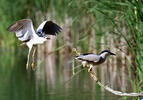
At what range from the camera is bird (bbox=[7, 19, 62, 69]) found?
4.04 meters

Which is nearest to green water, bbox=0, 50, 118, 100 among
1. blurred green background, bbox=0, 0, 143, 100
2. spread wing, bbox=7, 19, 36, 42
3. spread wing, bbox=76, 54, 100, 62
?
blurred green background, bbox=0, 0, 143, 100

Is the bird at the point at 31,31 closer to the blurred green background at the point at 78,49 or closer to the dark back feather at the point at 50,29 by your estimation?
the dark back feather at the point at 50,29

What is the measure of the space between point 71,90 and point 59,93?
366 mm

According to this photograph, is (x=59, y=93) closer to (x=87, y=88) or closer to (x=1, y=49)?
(x=87, y=88)

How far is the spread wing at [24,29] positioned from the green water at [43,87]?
292 centimetres

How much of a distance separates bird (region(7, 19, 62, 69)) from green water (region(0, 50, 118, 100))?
2.77m

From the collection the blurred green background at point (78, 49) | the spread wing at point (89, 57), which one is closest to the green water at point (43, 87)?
the blurred green background at point (78, 49)

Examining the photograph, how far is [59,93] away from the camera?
7.73 m

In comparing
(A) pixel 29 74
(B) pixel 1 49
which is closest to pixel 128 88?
(A) pixel 29 74

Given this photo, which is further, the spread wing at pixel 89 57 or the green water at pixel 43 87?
the green water at pixel 43 87

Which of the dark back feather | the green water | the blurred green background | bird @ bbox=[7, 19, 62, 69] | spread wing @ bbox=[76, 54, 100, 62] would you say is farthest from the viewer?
the green water

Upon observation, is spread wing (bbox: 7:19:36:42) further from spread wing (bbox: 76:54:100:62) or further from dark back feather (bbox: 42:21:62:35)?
spread wing (bbox: 76:54:100:62)

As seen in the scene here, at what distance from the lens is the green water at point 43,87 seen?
7.46m

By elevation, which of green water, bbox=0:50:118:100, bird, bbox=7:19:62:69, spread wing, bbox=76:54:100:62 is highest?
bird, bbox=7:19:62:69
